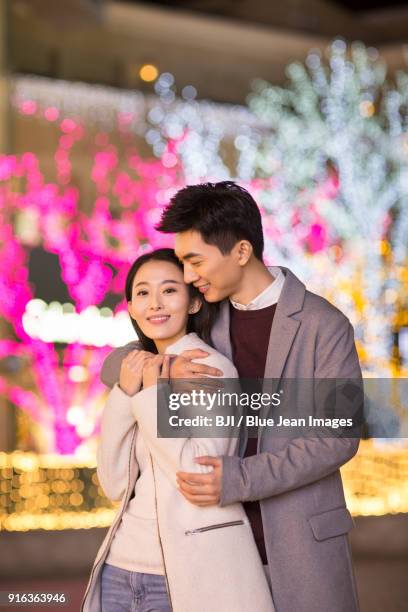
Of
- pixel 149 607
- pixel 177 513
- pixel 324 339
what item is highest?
A: pixel 324 339

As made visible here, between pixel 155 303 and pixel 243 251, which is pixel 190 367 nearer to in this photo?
pixel 155 303

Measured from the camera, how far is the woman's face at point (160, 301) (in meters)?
2.04

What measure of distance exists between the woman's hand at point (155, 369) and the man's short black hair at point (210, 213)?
0.79 ft

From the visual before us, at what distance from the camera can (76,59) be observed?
33.0ft

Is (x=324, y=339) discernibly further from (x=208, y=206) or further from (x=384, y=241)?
(x=384, y=241)

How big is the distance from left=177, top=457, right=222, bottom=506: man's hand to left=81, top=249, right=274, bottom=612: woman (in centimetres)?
2

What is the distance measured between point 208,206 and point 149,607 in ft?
2.40

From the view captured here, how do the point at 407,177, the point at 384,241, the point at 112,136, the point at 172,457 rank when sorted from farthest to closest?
the point at 112,136 → the point at 407,177 → the point at 384,241 → the point at 172,457

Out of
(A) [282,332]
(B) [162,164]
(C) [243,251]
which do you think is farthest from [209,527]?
(B) [162,164]

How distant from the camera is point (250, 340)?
2127mm

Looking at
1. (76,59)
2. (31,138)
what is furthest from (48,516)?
(76,59)

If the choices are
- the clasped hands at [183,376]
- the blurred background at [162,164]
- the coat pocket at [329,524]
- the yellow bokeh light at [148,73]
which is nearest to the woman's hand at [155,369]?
the clasped hands at [183,376]

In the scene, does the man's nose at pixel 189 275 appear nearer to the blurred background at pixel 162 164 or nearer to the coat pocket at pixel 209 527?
the coat pocket at pixel 209 527

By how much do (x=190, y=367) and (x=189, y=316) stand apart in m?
0.21
